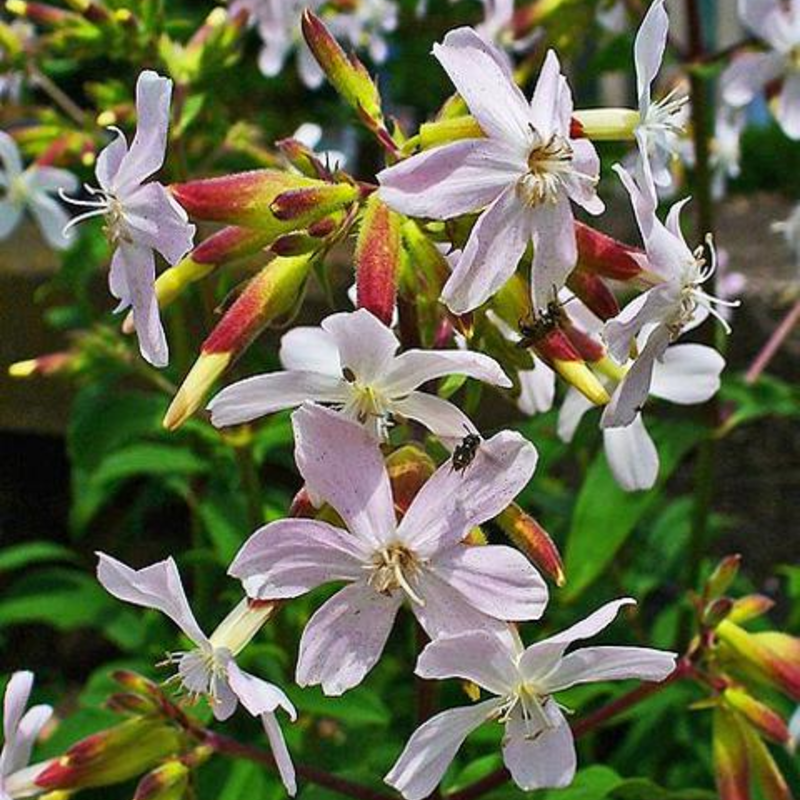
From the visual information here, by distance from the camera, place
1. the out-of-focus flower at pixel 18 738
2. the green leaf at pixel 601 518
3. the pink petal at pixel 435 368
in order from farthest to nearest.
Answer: the green leaf at pixel 601 518 → the out-of-focus flower at pixel 18 738 → the pink petal at pixel 435 368

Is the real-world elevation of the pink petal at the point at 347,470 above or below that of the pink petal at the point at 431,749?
above

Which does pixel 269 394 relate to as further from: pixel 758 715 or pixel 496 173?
pixel 758 715

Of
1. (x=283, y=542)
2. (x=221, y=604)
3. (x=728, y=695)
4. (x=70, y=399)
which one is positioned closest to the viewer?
(x=283, y=542)

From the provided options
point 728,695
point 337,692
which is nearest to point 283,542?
point 337,692

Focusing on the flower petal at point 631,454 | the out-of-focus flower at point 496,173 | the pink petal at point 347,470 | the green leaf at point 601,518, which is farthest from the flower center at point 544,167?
the green leaf at point 601,518

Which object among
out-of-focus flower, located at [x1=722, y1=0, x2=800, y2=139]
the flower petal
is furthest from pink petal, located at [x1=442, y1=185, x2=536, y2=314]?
out-of-focus flower, located at [x1=722, y1=0, x2=800, y2=139]

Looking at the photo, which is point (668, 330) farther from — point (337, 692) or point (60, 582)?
point (60, 582)

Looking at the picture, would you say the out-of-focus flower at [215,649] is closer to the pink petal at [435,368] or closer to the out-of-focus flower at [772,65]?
the pink petal at [435,368]
